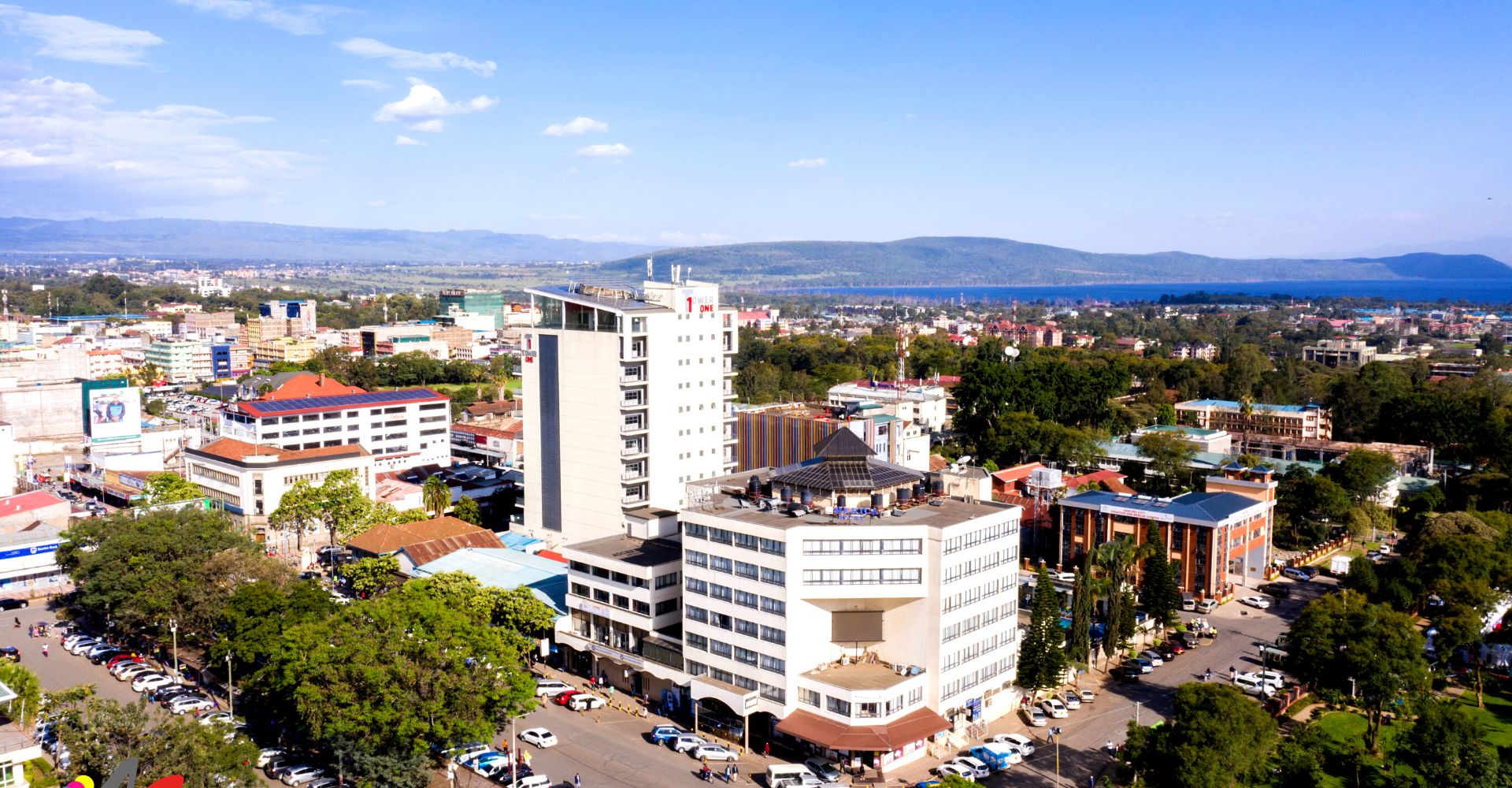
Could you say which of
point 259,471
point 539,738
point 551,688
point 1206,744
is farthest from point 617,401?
point 1206,744

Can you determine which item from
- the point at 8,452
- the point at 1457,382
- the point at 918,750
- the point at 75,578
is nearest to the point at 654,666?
the point at 918,750

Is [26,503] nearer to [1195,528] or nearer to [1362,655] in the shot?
[1195,528]

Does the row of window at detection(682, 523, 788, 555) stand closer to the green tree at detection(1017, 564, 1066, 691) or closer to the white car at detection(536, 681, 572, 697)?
the white car at detection(536, 681, 572, 697)

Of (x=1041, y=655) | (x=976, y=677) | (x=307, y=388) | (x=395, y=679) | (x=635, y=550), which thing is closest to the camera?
(x=395, y=679)

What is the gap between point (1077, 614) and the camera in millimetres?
31859

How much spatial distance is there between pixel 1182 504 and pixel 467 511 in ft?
94.8

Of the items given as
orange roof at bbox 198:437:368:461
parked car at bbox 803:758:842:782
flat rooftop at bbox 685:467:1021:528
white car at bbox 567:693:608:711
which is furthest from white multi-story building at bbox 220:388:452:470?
parked car at bbox 803:758:842:782

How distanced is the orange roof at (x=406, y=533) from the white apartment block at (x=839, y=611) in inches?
483

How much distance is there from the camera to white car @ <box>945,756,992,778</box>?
84.6 feet

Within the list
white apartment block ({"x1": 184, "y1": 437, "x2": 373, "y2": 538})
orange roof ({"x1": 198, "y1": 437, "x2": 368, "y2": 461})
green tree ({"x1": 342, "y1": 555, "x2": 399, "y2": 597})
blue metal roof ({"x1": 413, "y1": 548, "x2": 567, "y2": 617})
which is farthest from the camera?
orange roof ({"x1": 198, "y1": 437, "x2": 368, "y2": 461})

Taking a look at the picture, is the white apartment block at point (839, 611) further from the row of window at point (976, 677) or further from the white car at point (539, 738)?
the white car at point (539, 738)

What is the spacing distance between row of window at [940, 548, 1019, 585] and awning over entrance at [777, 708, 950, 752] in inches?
128

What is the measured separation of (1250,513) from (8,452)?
5348 centimetres

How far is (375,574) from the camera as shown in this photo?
1430 inches
